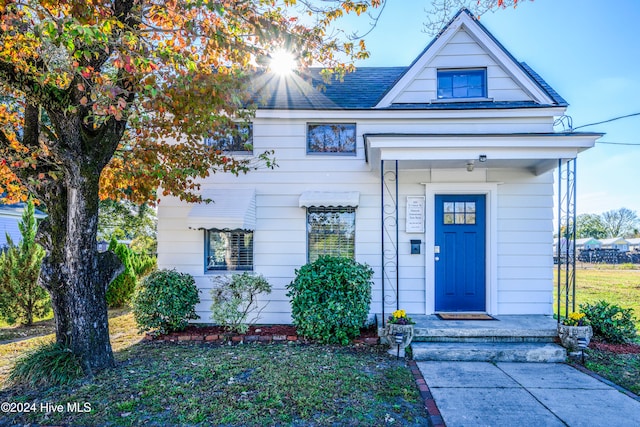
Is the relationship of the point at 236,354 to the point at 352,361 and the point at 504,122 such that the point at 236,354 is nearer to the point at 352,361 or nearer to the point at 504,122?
the point at 352,361

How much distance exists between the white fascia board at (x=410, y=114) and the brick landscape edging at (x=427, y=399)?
183 inches

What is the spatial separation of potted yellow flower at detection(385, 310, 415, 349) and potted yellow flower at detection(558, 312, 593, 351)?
235 cm

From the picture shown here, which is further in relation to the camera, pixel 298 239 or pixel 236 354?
pixel 298 239

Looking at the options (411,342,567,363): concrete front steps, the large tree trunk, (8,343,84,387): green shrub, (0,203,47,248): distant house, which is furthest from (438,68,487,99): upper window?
(0,203,47,248): distant house

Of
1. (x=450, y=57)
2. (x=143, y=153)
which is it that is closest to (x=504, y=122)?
(x=450, y=57)

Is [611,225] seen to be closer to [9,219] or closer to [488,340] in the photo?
[488,340]

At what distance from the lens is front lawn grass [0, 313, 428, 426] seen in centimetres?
342

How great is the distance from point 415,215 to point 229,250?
3837mm

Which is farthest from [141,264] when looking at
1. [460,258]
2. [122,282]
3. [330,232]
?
[460,258]

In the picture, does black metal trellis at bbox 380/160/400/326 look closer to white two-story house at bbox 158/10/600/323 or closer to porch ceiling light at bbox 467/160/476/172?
white two-story house at bbox 158/10/600/323

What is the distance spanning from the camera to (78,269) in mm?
4445

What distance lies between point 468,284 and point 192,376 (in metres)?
5.16

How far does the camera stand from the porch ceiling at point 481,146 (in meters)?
5.44

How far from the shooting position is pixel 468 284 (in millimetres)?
6645
